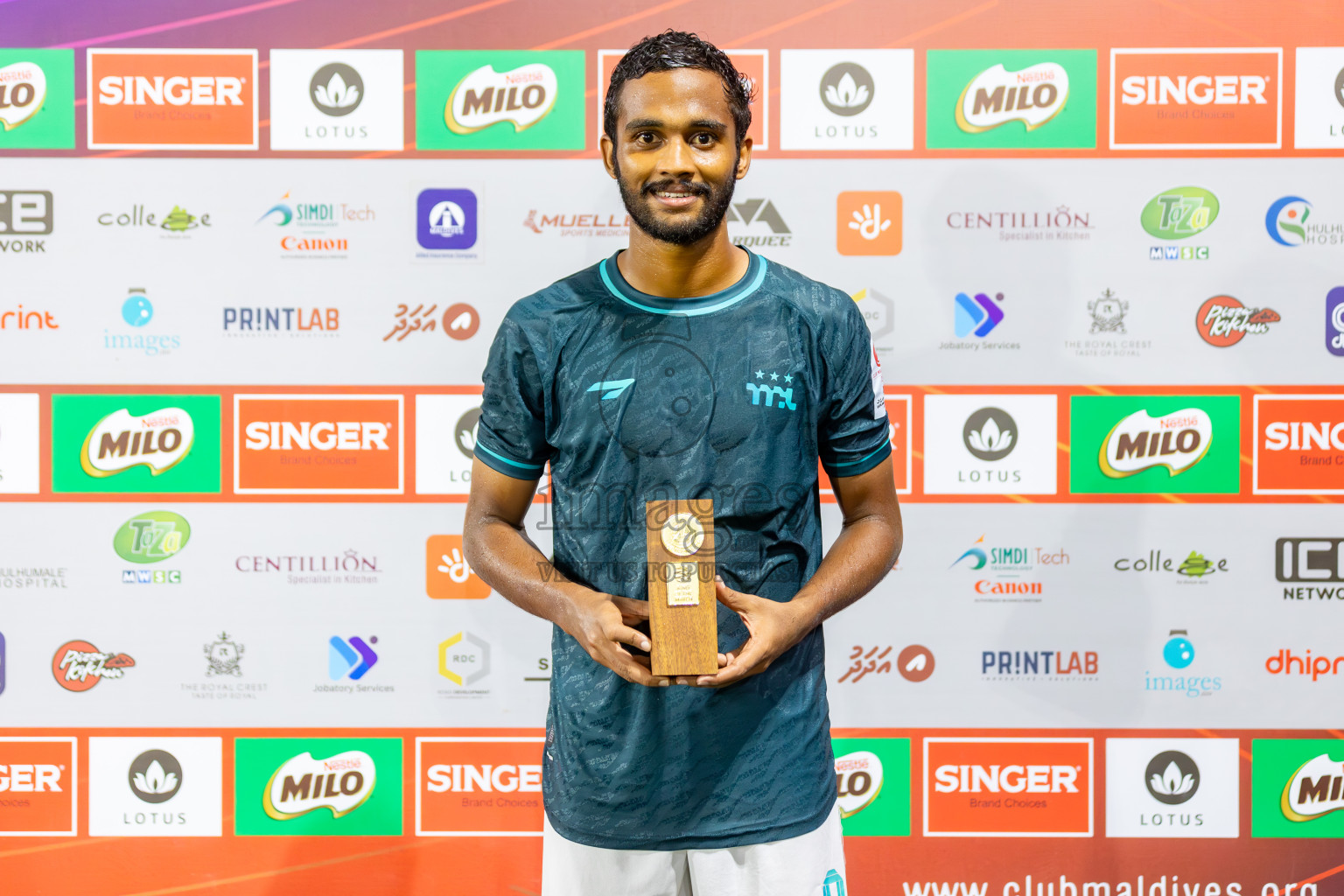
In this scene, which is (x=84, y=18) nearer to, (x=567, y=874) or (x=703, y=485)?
(x=703, y=485)

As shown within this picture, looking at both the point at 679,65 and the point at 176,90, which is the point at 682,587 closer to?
the point at 679,65

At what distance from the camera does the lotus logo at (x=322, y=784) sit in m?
1.87

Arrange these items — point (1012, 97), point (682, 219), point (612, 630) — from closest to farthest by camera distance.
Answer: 1. point (612, 630)
2. point (682, 219)
3. point (1012, 97)

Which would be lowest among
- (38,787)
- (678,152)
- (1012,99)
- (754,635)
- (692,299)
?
(38,787)

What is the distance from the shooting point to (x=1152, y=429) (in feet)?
5.94

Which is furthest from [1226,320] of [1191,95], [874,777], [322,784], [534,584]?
[322,784]

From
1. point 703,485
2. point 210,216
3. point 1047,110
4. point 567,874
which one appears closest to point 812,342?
point 703,485

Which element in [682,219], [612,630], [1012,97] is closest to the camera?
[612,630]

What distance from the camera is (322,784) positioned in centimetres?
188

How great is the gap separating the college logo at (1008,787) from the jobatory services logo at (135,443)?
1.65m

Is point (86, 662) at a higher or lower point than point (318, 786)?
higher

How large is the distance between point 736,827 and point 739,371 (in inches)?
19.8

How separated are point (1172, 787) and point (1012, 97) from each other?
1481 mm

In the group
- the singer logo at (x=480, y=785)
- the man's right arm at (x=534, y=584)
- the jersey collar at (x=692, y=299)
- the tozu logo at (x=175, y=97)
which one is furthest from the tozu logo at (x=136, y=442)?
the jersey collar at (x=692, y=299)
